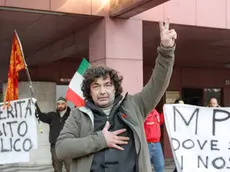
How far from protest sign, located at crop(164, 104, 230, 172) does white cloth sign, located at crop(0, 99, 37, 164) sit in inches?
73.3

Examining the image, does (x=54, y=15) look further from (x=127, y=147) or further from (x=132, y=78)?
(x=127, y=147)

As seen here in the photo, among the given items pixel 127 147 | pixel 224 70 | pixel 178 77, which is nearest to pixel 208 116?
pixel 127 147

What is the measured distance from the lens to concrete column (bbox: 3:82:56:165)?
12.7 m

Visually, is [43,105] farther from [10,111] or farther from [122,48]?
[10,111]

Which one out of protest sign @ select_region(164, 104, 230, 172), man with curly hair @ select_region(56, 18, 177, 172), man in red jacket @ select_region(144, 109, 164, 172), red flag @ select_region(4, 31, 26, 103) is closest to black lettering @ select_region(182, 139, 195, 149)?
protest sign @ select_region(164, 104, 230, 172)

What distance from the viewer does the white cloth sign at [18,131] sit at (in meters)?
5.84

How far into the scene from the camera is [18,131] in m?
5.93

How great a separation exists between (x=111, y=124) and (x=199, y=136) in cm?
279

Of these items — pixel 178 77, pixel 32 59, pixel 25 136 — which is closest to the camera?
pixel 25 136

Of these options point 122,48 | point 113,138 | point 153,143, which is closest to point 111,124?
point 113,138

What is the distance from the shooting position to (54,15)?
7.88 metres

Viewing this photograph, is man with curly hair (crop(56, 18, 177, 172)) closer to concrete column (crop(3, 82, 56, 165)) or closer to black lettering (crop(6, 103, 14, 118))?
black lettering (crop(6, 103, 14, 118))

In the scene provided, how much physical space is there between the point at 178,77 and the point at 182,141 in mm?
10845

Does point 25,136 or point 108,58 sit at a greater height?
point 108,58
